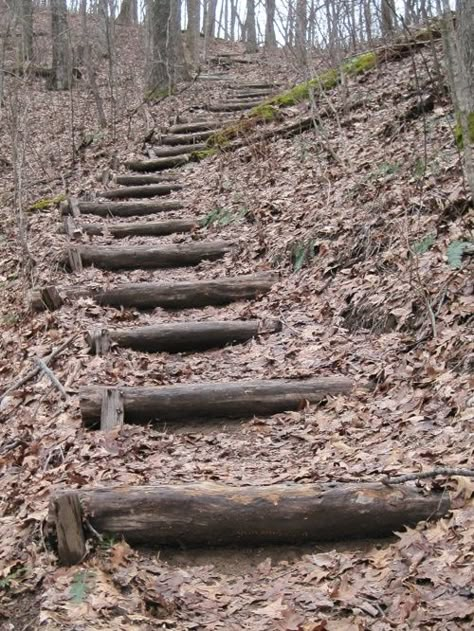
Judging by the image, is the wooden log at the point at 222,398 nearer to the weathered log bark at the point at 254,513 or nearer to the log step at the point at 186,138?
the weathered log bark at the point at 254,513

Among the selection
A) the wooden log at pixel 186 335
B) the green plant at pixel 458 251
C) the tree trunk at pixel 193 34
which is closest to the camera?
the green plant at pixel 458 251

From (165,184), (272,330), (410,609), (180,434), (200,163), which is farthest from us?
(200,163)

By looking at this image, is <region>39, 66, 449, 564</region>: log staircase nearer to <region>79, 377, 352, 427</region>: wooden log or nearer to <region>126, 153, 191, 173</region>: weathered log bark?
<region>79, 377, 352, 427</region>: wooden log

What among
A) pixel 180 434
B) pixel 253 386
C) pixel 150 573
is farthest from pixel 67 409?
pixel 150 573

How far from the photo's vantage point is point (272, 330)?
255 inches

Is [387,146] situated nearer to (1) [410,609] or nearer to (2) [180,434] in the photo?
(2) [180,434]

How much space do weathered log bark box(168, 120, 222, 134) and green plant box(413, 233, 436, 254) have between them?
7894mm

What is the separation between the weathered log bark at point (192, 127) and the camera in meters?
13.2

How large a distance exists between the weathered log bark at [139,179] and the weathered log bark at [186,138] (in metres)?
1.71

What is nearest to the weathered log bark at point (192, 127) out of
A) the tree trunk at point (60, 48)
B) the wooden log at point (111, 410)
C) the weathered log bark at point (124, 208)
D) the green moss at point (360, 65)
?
the green moss at point (360, 65)

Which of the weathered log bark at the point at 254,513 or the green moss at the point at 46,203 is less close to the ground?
the green moss at the point at 46,203

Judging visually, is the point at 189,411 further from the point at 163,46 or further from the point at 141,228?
the point at 163,46

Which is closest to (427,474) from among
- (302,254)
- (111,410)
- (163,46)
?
(111,410)

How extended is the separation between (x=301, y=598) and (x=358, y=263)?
3.90 meters
